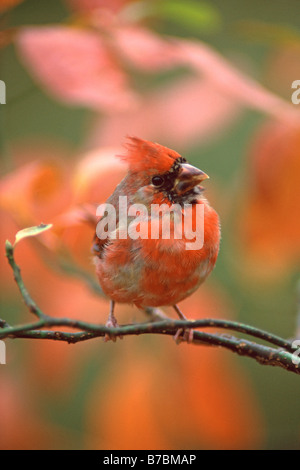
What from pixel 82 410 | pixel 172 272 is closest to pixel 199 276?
pixel 172 272

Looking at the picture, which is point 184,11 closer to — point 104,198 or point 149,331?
point 104,198

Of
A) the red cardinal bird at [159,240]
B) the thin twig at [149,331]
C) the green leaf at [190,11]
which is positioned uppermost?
the green leaf at [190,11]

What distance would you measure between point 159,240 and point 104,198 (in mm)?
439

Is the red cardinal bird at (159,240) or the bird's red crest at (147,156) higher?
the bird's red crest at (147,156)

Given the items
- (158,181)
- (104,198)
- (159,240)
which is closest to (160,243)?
(159,240)

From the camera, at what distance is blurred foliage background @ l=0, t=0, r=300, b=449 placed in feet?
4.28

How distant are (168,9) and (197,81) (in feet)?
1.90

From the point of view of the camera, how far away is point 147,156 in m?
1.16

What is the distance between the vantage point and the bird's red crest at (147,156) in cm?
112

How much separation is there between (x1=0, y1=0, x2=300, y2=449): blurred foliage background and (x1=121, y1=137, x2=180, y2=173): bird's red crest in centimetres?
12

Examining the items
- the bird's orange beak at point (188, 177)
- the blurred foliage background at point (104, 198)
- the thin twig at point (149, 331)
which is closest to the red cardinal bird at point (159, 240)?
the bird's orange beak at point (188, 177)

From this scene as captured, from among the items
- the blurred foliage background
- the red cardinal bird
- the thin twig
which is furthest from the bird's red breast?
the thin twig

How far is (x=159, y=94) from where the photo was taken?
1939 millimetres

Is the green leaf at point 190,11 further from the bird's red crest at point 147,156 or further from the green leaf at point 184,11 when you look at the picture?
the bird's red crest at point 147,156
